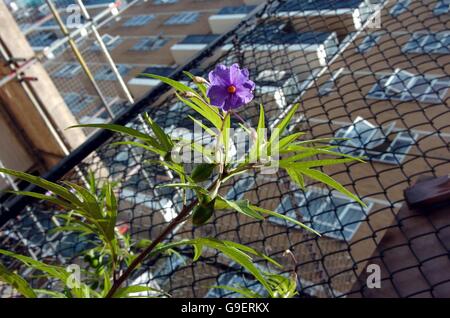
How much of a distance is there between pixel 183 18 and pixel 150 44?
763 millimetres

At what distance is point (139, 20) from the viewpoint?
9.05m

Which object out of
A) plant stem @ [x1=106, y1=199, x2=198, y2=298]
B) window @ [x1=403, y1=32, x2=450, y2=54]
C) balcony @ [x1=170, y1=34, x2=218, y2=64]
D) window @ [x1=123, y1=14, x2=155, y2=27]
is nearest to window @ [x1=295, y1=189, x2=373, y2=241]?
plant stem @ [x1=106, y1=199, x2=198, y2=298]

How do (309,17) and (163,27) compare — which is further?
(163,27)

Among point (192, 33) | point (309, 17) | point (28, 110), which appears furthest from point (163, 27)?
point (309, 17)

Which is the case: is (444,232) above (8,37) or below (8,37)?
below

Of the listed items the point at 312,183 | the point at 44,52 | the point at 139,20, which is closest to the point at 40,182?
the point at 312,183

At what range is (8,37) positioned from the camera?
2.47 m

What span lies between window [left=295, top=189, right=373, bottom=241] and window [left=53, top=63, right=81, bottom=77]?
1.80m

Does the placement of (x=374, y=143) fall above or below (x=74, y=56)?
below

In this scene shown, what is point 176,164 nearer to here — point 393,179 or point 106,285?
point 106,285

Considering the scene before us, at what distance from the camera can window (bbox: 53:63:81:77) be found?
321 cm

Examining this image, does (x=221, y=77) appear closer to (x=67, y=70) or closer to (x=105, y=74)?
(x=67, y=70)

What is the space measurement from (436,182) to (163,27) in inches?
305

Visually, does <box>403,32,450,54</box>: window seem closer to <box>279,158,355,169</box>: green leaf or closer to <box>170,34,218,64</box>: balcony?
<box>279,158,355,169</box>: green leaf
